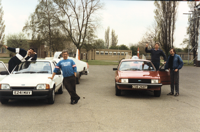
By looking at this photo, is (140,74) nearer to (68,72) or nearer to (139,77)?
(139,77)

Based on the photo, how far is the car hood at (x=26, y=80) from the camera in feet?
19.8

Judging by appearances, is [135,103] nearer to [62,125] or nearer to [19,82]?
[62,125]

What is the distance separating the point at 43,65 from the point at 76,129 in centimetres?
394

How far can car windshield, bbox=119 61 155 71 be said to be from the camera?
866 cm

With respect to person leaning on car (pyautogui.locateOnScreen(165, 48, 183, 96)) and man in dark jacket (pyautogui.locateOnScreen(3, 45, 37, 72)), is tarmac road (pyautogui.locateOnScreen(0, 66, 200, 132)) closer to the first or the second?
person leaning on car (pyautogui.locateOnScreen(165, 48, 183, 96))

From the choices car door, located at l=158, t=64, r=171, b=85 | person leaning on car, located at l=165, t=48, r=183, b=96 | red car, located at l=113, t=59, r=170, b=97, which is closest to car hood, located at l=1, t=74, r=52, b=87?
red car, located at l=113, t=59, r=170, b=97

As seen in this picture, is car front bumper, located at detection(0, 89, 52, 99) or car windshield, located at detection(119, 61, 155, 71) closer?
car front bumper, located at detection(0, 89, 52, 99)

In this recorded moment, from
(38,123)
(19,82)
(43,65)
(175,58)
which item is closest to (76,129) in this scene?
(38,123)

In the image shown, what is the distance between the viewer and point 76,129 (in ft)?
13.8

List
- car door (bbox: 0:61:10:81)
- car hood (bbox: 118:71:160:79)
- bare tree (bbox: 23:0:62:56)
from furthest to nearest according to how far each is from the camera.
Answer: bare tree (bbox: 23:0:62:56) < car hood (bbox: 118:71:160:79) < car door (bbox: 0:61:10:81)

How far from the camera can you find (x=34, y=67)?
7.48 m

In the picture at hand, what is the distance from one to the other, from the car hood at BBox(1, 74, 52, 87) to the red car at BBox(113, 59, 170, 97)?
8.78 feet

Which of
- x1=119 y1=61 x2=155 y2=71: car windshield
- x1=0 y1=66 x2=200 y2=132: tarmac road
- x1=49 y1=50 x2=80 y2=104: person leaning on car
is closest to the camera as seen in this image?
x1=0 y1=66 x2=200 y2=132: tarmac road

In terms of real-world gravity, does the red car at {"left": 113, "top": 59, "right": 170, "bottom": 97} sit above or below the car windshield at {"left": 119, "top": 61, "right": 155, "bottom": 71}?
below
